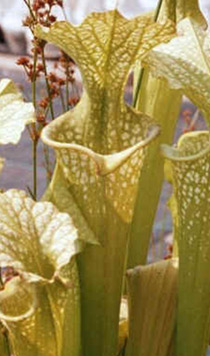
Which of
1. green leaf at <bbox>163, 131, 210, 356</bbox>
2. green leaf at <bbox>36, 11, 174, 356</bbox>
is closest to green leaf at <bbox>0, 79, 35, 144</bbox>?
green leaf at <bbox>36, 11, 174, 356</bbox>

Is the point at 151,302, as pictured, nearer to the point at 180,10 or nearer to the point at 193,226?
the point at 193,226

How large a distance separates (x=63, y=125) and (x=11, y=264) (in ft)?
0.41

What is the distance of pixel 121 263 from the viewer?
646mm

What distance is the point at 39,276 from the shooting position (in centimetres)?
57

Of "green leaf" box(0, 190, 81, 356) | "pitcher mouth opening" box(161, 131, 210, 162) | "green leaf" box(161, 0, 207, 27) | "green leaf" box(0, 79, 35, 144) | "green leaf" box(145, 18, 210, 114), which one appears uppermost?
"green leaf" box(161, 0, 207, 27)

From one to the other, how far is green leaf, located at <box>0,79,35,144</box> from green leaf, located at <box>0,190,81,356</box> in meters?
0.05

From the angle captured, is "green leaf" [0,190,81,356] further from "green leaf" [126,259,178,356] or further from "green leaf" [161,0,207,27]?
"green leaf" [161,0,207,27]

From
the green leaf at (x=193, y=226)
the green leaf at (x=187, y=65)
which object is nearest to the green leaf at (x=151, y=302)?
the green leaf at (x=193, y=226)

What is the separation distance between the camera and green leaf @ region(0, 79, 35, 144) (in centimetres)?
59

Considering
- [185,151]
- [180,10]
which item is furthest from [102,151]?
[180,10]

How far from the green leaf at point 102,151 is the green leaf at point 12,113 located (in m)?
0.02

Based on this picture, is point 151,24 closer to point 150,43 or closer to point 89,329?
point 150,43

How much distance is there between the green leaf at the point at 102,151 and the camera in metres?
0.57

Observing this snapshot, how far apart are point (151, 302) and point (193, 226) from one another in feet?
0.29
